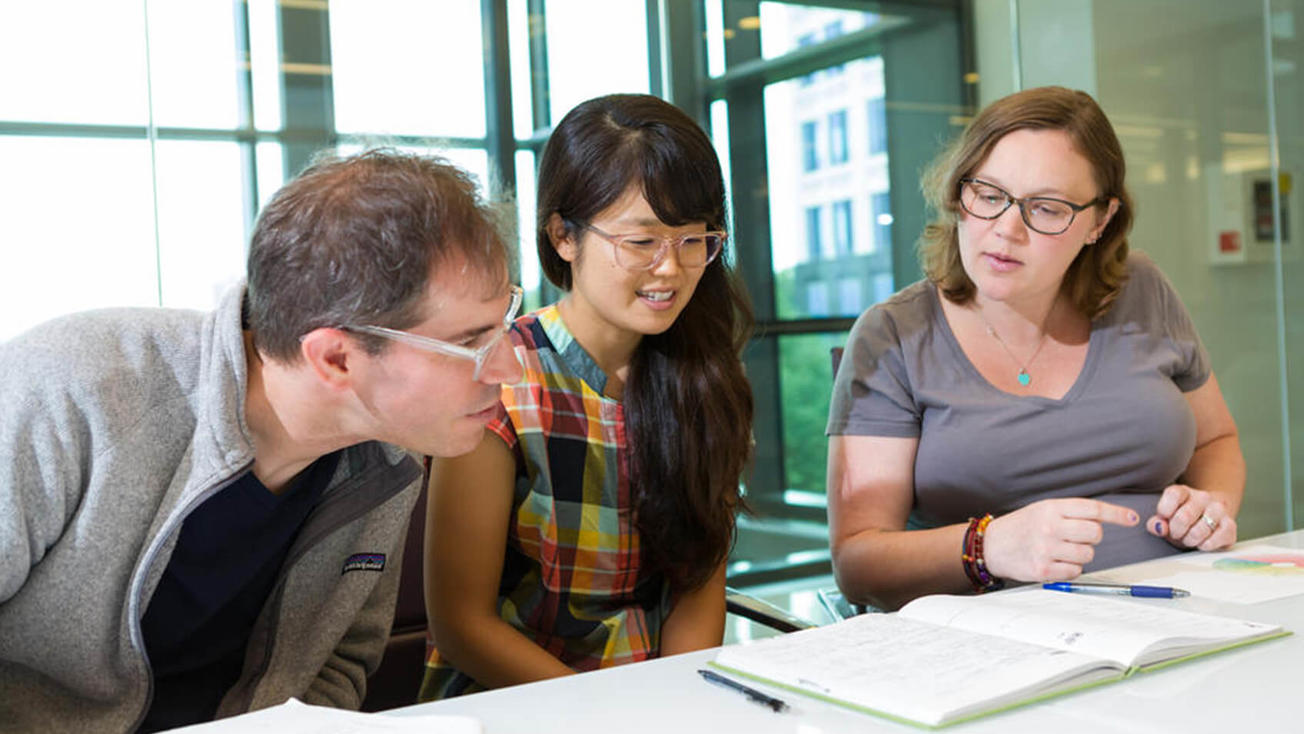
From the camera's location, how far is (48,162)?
10.6ft

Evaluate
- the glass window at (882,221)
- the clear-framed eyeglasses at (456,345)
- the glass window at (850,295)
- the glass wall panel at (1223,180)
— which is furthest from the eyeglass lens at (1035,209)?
the glass wall panel at (1223,180)

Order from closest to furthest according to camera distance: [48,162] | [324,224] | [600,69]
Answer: [324,224], [48,162], [600,69]

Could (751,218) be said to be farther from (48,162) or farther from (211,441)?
(211,441)

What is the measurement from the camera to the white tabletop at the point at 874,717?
1.04 metres

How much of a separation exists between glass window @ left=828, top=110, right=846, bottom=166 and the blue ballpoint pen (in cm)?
327

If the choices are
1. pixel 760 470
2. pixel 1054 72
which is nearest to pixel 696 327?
pixel 760 470

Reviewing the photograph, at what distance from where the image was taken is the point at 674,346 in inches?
76.8

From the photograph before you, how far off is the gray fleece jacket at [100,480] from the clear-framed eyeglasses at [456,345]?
0.67 feet

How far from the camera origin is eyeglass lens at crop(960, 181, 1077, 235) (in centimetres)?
204

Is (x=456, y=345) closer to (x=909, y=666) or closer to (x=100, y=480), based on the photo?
(x=100, y=480)

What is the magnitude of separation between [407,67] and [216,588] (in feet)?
8.33

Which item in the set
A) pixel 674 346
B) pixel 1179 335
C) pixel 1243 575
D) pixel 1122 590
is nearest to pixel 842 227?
pixel 1179 335

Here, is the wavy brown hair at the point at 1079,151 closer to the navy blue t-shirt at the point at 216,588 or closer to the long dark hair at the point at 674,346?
the long dark hair at the point at 674,346

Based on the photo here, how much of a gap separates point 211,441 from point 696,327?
0.85 meters
